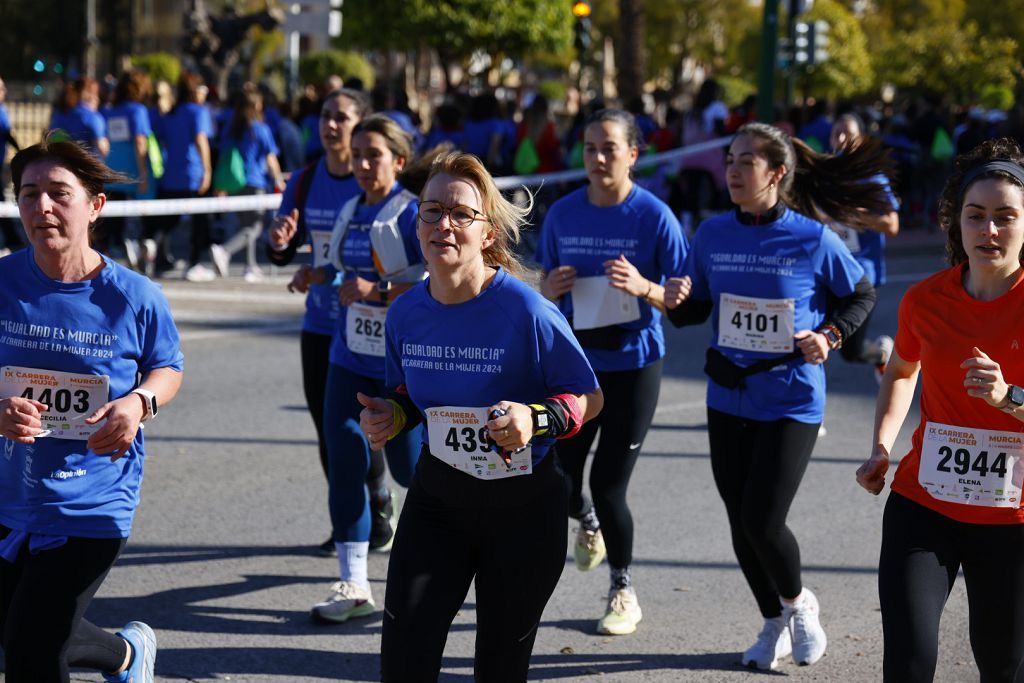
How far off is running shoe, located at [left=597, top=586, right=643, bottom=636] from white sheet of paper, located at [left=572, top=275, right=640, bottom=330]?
41.5 inches

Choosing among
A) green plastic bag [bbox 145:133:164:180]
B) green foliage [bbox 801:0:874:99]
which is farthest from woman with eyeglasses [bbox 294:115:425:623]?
green foliage [bbox 801:0:874:99]

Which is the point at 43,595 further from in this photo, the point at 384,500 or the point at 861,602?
the point at 861,602

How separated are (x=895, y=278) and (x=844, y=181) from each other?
36.5 ft

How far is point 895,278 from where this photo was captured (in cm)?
1639

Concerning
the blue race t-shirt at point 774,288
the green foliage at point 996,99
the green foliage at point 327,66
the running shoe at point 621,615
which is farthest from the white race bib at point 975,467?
the green foliage at point 327,66

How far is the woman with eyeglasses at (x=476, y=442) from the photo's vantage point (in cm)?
369

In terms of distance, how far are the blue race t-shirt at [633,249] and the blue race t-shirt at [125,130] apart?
9423 millimetres

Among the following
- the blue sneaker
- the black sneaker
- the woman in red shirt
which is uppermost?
the woman in red shirt

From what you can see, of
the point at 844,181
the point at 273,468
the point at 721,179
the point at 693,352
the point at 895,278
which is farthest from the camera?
the point at 721,179

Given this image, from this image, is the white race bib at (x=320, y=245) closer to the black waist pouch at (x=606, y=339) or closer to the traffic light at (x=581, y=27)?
the black waist pouch at (x=606, y=339)

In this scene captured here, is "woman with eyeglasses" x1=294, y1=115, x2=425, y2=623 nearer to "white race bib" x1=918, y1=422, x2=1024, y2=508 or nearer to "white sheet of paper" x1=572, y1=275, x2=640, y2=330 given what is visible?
"white sheet of paper" x1=572, y1=275, x2=640, y2=330

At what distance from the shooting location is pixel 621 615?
17.8ft

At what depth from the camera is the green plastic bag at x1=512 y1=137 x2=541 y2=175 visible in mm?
17172

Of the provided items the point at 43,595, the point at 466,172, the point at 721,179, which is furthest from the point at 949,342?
the point at 721,179
